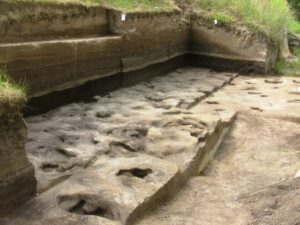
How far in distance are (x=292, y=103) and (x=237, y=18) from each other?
372 centimetres

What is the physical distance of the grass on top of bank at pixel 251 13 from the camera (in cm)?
1088

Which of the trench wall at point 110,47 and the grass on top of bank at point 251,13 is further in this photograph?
the grass on top of bank at point 251,13

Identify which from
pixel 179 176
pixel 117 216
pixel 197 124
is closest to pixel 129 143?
pixel 179 176

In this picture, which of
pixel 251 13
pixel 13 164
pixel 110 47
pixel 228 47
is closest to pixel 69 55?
pixel 110 47

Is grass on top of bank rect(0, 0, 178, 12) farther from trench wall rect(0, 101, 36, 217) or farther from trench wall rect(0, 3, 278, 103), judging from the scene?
trench wall rect(0, 101, 36, 217)

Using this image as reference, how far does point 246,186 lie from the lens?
4.72m

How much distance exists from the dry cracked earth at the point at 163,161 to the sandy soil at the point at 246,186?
1 centimetres

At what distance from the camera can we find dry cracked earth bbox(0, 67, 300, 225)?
3.48 meters

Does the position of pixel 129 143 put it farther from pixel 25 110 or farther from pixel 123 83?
pixel 123 83

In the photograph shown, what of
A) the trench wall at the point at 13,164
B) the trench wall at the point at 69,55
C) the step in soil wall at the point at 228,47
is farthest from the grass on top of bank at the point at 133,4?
the trench wall at the point at 13,164

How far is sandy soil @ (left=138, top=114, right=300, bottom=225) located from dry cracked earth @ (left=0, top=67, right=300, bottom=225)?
1 centimetres

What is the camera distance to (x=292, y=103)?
798 centimetres

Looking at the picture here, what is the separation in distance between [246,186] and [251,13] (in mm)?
7372

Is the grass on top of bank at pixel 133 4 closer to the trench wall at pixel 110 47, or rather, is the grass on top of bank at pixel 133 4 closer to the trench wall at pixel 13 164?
the trench wall at pixel 110 47
